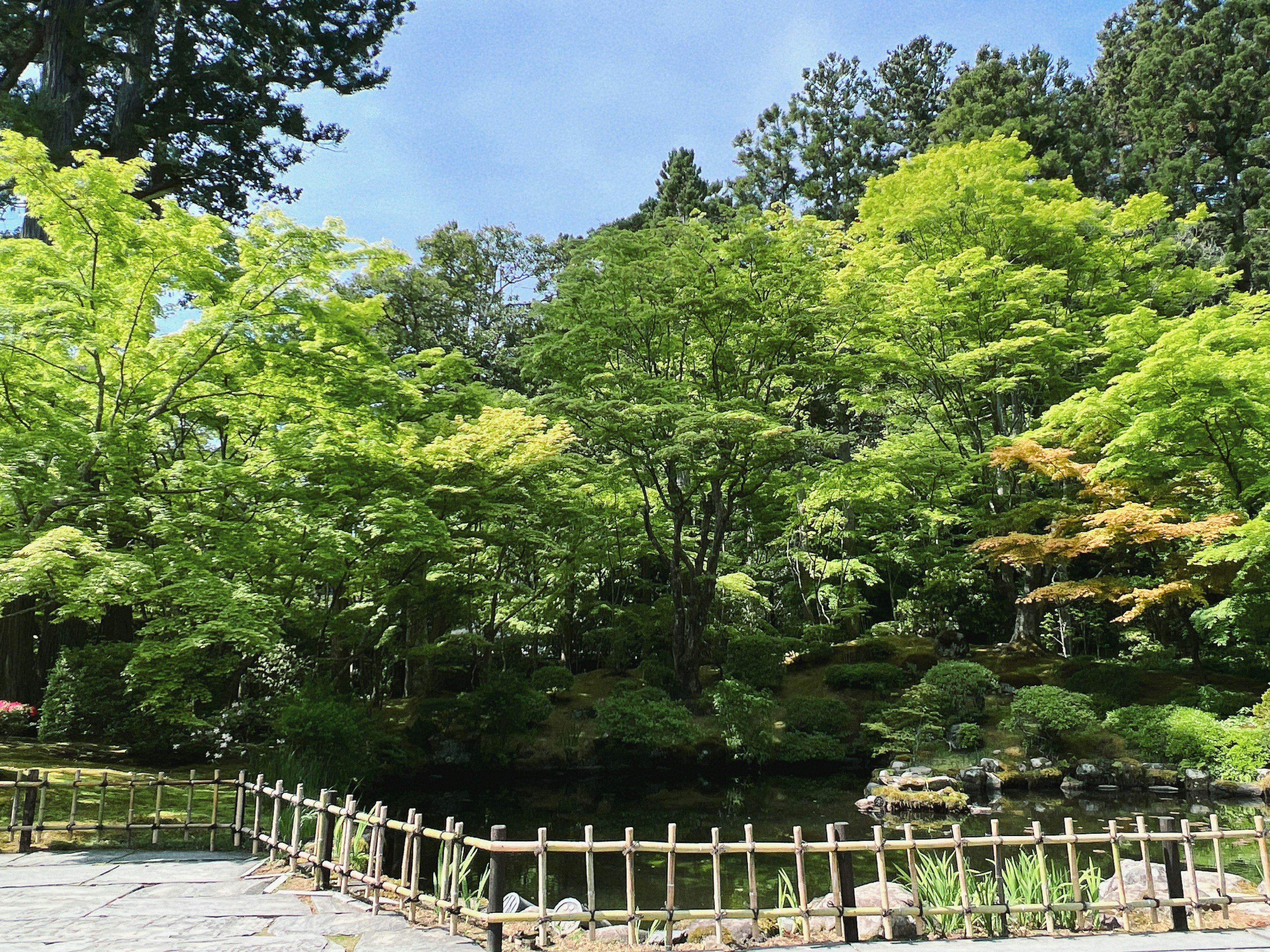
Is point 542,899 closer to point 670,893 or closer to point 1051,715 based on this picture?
point 670,893

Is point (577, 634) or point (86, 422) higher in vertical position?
point (86, 422)

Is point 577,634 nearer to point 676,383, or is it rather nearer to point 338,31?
point 676,383

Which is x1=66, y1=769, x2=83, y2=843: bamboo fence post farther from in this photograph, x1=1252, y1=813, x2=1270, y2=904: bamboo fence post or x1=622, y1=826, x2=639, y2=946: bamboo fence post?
x1=1252, y1=813, x2=1270, y2=904: bamboo fence post

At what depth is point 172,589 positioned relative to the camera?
279 inches

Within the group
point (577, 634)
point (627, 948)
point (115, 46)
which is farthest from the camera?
point (577, 634)

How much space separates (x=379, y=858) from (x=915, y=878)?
350cm

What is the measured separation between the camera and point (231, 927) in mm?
4508

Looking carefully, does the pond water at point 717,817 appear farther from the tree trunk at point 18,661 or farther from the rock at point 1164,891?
the tree trunk at point 18,661

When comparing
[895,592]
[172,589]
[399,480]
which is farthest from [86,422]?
[895,592]

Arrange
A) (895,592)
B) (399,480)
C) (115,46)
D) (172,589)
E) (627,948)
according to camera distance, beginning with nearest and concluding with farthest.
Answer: (627,948)
(172,589)
(399,480)
(115,46)
(895,592)

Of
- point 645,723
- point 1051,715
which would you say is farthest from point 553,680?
point 1051,715

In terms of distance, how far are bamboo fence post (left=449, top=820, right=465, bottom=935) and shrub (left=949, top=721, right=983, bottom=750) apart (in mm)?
9823

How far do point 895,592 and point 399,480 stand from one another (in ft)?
47.6

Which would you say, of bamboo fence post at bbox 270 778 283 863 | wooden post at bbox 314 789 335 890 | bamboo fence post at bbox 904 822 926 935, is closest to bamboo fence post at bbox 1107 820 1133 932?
bamboo fence post at bbox 904 822 926 935
